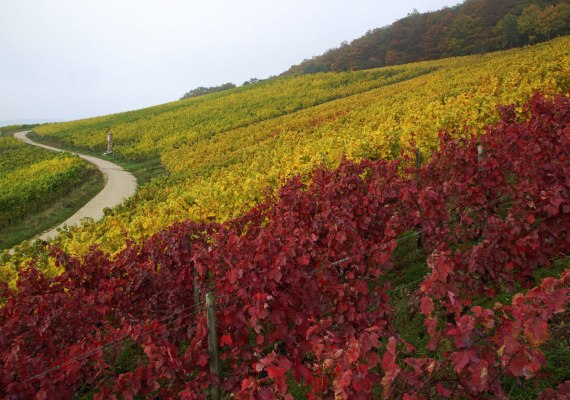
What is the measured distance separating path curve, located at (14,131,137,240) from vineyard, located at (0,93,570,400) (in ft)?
31.2

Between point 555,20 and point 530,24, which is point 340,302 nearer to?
point 555,20

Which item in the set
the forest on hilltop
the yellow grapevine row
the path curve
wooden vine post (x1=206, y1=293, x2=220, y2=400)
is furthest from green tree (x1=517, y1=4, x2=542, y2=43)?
wooden vine post (x1=206, y1=293, x2=220, y2=400)

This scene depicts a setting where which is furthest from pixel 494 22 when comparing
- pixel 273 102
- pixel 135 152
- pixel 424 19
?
pixel 135 152

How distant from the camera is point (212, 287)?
5430mm

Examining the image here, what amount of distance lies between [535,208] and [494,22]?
72366 mm

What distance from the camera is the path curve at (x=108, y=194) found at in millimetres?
17172

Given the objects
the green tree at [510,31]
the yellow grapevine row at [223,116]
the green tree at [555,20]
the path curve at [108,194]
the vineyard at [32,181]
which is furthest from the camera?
the green tree at [510,31]

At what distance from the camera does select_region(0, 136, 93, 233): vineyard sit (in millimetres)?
17703

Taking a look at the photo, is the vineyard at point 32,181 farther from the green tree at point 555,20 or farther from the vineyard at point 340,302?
the green tree at point 555,20

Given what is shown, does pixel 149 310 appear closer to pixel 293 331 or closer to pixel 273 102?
pixel 293 331

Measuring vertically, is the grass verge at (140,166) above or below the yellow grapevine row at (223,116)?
below

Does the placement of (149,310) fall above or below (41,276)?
below

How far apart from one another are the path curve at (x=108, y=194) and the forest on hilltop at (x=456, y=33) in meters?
50.8

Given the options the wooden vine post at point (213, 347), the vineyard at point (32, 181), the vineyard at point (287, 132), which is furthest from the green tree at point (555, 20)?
the wooden vine post at point (213, 347)
